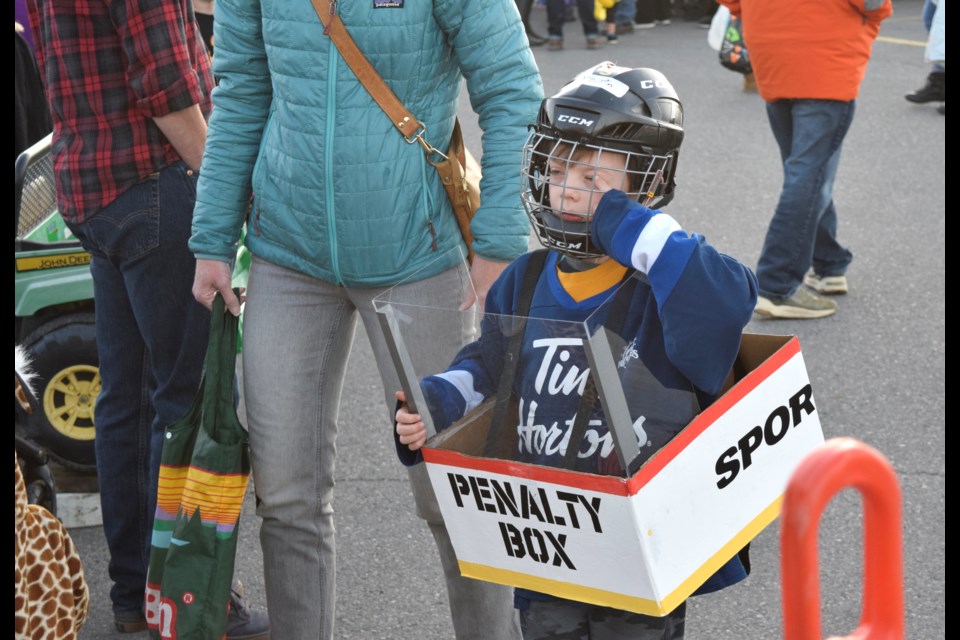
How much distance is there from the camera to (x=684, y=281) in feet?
6.75

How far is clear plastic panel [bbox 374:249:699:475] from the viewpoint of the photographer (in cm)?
202

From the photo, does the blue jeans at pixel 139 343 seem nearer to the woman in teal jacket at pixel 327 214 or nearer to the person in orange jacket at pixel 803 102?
the woman in teal jacket at pixel 327 214

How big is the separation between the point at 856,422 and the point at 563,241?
9.50 feet

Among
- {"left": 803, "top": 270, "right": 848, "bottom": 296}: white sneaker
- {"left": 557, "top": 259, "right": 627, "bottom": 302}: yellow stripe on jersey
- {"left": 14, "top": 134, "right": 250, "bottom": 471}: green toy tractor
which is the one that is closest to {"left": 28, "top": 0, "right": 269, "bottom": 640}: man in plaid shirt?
{"left": 14, "top": 134, "right": 250, "bottom": 471}: green toy tractor

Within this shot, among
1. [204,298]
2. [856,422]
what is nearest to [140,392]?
[204,298]

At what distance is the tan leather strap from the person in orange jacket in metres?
3.23

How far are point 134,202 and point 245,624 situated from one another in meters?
1.12

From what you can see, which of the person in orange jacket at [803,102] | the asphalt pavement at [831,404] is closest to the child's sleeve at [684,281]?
the asphalt pavement at [831,404]

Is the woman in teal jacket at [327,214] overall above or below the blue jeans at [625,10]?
above

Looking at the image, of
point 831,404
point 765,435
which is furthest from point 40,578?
point 831,404

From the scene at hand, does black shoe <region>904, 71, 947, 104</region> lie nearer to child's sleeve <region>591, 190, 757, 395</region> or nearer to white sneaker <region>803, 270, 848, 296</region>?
white sneaker <region>803, 270, 848, 296</region>

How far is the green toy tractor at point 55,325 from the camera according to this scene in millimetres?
4195

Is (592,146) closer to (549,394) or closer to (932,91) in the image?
(549,394)

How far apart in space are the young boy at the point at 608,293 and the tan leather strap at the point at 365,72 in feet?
1.56
